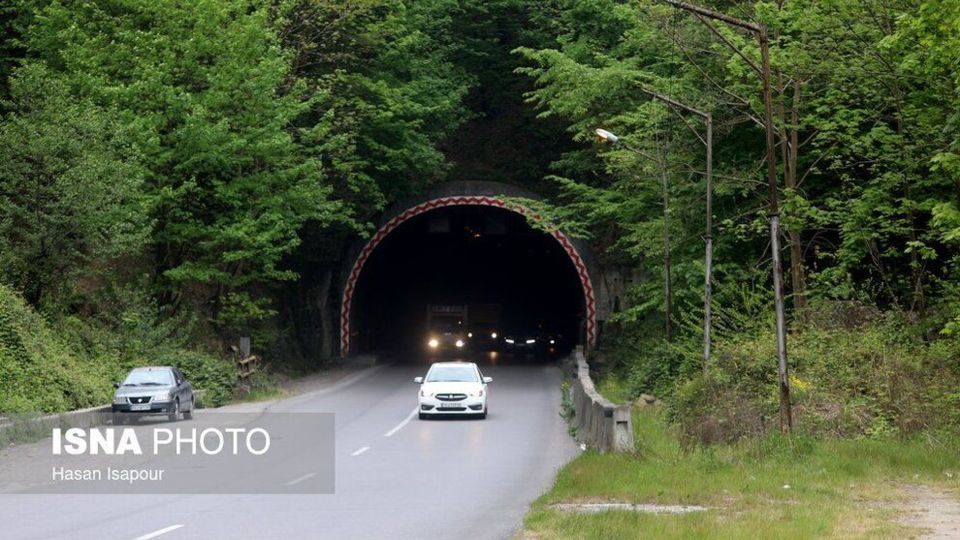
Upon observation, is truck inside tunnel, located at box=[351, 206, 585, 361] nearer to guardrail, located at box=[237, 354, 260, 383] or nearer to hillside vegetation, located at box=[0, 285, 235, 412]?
guardrail, located at box=[237, 354, 260, 383]

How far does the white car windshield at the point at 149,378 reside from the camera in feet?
106

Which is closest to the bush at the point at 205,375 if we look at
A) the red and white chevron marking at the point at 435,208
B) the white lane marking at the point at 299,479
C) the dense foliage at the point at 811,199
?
the dense foliage at the point at 811,199

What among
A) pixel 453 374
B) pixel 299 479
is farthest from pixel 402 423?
pixel 299 479

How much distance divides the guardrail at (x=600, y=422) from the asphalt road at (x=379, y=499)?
1.80ft

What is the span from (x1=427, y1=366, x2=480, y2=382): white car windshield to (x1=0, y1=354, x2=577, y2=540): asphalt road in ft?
7.24

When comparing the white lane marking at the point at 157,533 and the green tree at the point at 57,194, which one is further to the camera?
the green tree at the point at 57,194

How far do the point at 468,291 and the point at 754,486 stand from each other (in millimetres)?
68556

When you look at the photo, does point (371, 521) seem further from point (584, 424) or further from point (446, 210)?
point (446, 210)

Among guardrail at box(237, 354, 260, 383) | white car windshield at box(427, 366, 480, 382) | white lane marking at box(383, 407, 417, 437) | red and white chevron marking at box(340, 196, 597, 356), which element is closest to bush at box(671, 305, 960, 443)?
white lane marking at box(383, 407, 417, 437)

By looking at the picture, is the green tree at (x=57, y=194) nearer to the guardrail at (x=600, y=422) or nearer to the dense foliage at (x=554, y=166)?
the dense foliage at (x=554, y=166)

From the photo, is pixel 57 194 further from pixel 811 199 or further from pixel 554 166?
pixel 554 166

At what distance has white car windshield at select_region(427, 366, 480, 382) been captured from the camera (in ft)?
122

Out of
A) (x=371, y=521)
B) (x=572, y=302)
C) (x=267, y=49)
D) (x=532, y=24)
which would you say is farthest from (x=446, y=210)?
(x=371, y=521)

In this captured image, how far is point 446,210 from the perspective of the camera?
2621 inches
